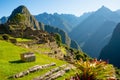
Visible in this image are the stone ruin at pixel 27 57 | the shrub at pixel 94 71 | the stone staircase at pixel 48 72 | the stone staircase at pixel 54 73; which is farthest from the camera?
the stone ruin at pixel 27 57

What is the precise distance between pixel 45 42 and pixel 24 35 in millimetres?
18813

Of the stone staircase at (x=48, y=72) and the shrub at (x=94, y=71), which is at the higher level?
the shrub at (x=94, y=71)

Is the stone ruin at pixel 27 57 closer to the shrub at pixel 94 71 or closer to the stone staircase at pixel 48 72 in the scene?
the stone staircase at pixel 48 72

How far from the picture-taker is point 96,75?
37.2 feet

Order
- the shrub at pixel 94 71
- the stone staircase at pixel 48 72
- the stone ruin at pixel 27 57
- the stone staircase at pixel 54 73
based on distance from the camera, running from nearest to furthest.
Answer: the shrub at pixel 94 71
the stone staircase at pixel 48 72
the stone staircase at pixel 54 73
the stone ruin at pixel 27 57

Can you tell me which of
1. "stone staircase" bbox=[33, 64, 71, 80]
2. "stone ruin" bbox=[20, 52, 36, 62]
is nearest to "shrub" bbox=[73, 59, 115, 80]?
"stone staircase" bbox=[33, 64, 71, 80]

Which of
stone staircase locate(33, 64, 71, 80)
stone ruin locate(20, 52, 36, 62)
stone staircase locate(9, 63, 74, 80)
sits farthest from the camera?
stone ruin locate(20, 52, 36, 62)

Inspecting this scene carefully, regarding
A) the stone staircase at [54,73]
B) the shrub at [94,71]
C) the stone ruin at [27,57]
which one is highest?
the stone ruin at [27,57]

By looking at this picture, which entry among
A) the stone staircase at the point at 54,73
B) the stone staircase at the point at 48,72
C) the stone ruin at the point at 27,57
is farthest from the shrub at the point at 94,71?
the stone ruin at the point at 27,57

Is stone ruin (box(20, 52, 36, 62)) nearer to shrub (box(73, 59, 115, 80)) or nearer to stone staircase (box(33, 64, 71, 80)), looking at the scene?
stone staircase (box(33, 64, 71, 80))

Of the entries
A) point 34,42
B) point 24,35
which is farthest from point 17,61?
point 24,35

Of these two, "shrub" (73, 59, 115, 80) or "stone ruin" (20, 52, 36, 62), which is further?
"stone ruin" (20, 52, 36, 62)

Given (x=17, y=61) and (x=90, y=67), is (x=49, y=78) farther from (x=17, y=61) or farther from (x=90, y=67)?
(x=90, y=67)

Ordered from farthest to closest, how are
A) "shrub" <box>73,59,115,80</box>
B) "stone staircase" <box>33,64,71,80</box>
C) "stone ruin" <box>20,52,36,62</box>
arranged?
"stone ruin" <box>20,52,36,62</box> → "stone staircase" <box>33,64,71,80</box> → "shrub" <box>73,59,115,80</box>
